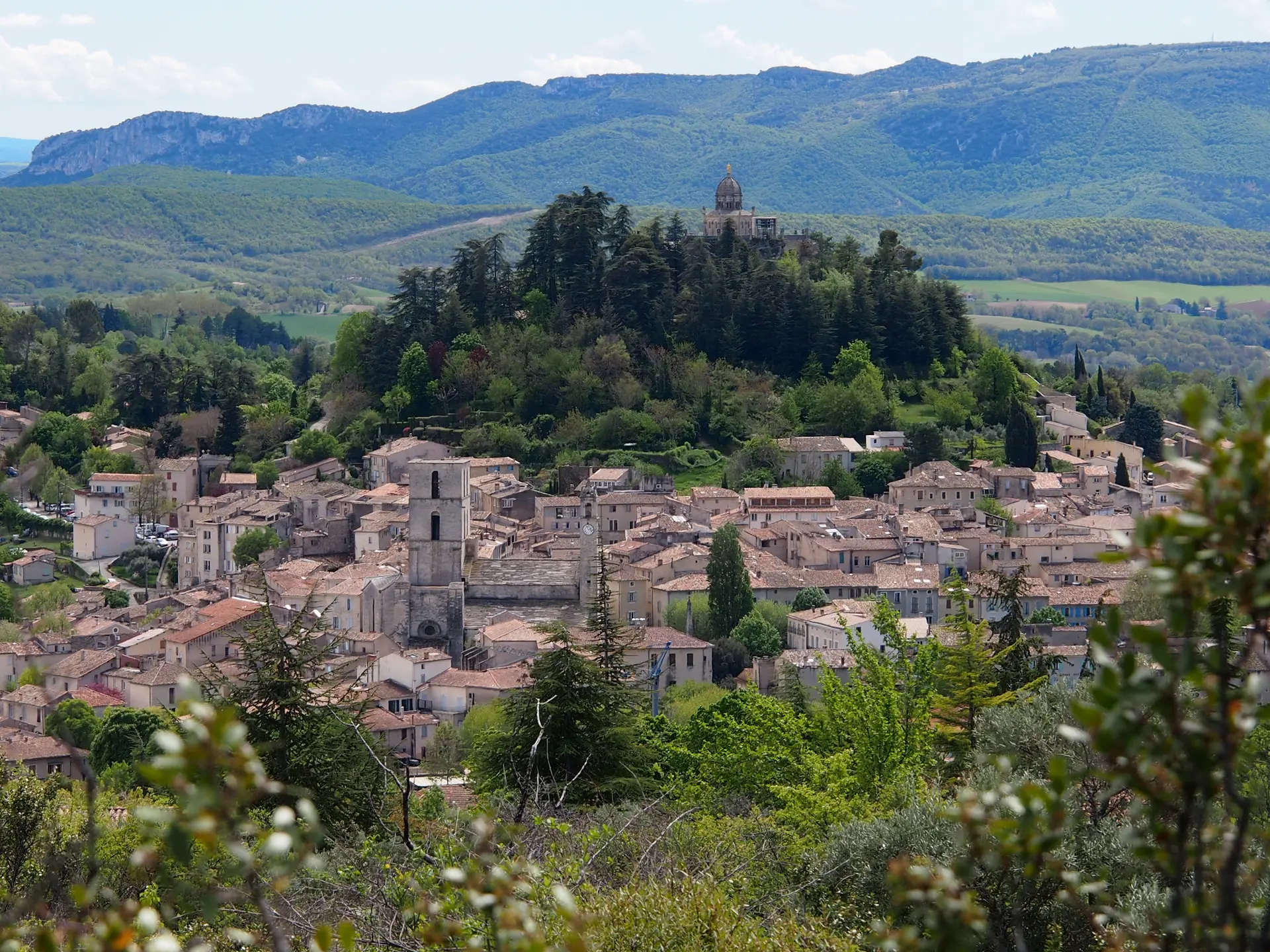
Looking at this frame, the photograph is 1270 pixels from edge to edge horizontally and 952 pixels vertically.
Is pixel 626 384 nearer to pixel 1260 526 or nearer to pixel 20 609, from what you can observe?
pixel 20 609

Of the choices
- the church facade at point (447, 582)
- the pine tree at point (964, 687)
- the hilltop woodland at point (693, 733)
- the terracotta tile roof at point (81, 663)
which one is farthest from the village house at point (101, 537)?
the pine tree at point (964, 687)

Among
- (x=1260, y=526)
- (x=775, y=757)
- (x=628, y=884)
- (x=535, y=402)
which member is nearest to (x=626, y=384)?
(x=535, y=402)

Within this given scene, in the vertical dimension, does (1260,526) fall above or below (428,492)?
above

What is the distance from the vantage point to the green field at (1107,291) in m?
168

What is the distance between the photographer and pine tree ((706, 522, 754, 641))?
134 feet

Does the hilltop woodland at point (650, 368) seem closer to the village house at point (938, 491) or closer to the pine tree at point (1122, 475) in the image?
the village house at point (938, 491)

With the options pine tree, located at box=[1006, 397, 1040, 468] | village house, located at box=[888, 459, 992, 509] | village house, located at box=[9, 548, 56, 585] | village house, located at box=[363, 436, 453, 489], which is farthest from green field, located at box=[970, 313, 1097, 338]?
village house, located at box=[9, 548, 56, 585]

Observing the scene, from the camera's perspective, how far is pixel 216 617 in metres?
43.6

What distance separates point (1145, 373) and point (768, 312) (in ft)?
118

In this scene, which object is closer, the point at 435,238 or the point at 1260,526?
the point at 1260,526

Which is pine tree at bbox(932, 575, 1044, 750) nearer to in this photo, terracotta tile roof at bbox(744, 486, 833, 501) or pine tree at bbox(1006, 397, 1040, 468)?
terracotta tile roof at bbox(744, 486, 833, 501)

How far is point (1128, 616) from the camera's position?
124 ft

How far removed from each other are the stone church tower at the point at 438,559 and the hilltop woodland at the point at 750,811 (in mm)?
8604

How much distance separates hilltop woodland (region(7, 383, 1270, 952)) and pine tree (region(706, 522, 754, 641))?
9250 mm
